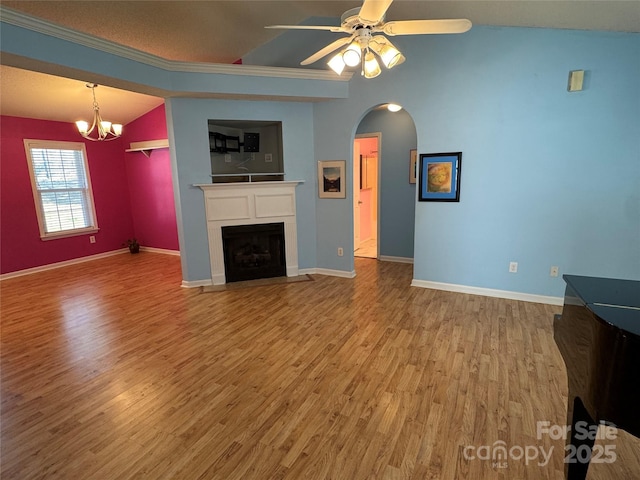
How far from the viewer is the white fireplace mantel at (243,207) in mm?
4387

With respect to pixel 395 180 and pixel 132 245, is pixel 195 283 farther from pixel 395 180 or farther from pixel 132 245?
pixel 395 180

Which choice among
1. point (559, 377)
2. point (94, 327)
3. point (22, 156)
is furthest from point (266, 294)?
point (22, 156)

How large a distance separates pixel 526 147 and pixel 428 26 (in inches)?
84.8

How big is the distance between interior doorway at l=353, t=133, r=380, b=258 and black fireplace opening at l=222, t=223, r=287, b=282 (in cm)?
170

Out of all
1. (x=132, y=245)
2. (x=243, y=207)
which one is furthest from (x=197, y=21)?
(x=132, y=245)

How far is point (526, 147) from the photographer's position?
11.4ft

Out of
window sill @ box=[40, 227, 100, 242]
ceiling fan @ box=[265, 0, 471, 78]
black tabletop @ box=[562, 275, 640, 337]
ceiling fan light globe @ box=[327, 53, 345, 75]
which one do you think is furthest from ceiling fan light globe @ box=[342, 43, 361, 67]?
window sill @ box=[40, 227, 100, 242]

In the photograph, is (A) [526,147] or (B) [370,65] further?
(A) [526,147]

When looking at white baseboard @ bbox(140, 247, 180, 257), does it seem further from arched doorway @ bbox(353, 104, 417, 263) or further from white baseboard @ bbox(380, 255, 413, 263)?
white baseboard @ bbox(380, 255, 413, 263)

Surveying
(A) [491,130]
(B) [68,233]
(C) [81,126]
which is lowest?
(B) [68,233]

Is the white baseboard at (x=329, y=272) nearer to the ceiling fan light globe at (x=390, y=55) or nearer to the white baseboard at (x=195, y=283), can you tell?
the white baseboard at (x=195, y=283)

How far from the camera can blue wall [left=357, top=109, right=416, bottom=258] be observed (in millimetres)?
5168

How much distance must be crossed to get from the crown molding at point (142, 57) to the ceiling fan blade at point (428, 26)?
2165mm

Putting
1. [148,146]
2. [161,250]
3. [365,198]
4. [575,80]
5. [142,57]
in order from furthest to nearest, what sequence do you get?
[365,198], [161,250], [148,146], [142,57], [575,80]
